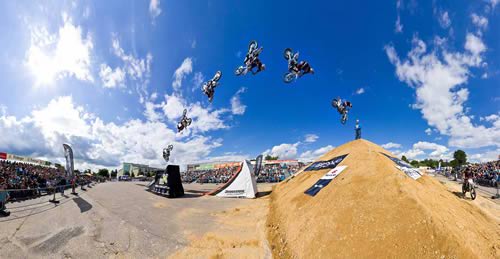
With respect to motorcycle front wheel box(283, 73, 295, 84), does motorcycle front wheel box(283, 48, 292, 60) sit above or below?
above

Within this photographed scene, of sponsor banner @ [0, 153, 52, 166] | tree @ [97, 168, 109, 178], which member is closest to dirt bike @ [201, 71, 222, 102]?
sponsor banner @ [0, 153, 52, 166]

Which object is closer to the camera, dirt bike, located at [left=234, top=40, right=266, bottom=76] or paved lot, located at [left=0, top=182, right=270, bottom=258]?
paved lot, located at [left=0, top=182, right=270, bottom=258]

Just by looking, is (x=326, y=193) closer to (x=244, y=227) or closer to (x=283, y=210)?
(x=283, y=210)

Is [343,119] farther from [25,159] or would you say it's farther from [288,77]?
[25,159]

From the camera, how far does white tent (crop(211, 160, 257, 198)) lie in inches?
712

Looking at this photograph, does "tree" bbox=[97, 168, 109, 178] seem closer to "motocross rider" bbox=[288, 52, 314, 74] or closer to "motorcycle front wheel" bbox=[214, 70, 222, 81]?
"motorcycle front wheel" bbox=[214, 70, 222, 81]

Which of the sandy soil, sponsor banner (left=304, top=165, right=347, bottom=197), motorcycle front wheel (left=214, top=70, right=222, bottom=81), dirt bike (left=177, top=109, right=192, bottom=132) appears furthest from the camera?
dirt bike (left=177, top=109, right=192, bottom=132)

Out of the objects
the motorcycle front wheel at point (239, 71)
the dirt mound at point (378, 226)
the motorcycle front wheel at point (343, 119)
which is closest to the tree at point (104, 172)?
the motorcycle front wheel at point (239, 71)

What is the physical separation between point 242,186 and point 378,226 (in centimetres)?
1368

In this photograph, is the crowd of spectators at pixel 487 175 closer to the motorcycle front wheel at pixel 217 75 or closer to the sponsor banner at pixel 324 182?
the sponsor banner at pixel 324 182

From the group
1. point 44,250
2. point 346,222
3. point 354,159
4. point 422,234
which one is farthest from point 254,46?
point 44,250

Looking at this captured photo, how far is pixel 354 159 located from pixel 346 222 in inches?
232

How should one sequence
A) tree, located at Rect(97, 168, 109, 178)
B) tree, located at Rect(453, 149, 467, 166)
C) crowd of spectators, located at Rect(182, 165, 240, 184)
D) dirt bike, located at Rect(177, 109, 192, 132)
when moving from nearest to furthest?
dirt bike, located at Rect(177, 109, 192, 132) < crowd of spectators, located at Rect(182, 165, 240, 184) < tree, located at Rect(453, 149, 467, 166) < tree, located at Rect(97, 168, 109, 178)

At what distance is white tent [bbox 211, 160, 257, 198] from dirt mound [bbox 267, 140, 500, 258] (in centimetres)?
881
